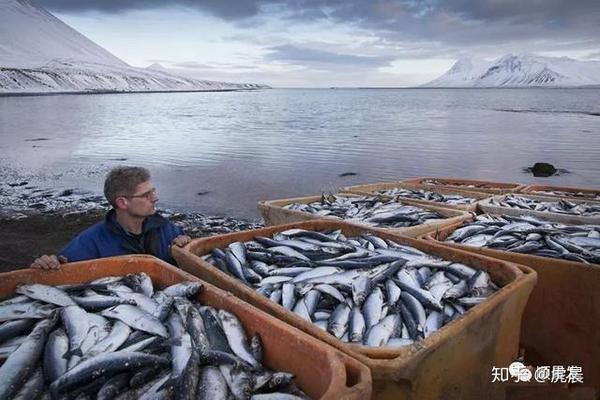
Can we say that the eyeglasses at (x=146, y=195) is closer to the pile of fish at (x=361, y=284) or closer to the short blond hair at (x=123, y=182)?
the short blond hair at (x=123, y=182)

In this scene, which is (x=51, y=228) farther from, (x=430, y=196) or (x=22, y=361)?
(x=22, y=361)

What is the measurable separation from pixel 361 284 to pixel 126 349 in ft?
5.11

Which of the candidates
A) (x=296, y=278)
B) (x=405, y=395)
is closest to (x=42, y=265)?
(x=296, y=278)

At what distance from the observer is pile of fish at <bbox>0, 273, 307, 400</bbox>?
1.90m

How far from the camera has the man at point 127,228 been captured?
386 centimetres

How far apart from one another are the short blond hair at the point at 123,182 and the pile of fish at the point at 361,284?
915 millimetres

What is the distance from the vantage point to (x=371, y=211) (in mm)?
6090

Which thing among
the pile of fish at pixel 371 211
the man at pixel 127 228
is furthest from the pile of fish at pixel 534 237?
the man at pixel 127 228

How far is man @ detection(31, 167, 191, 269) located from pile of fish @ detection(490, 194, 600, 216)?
4661 mm

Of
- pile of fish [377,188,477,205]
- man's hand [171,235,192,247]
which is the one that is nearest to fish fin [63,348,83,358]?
man's hand [171,235,192,247]

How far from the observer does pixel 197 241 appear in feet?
12.9

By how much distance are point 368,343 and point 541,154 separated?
22.1 metres

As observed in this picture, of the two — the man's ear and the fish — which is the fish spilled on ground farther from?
the fish

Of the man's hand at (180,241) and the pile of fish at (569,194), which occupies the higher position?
the man's hand at (180,241)
